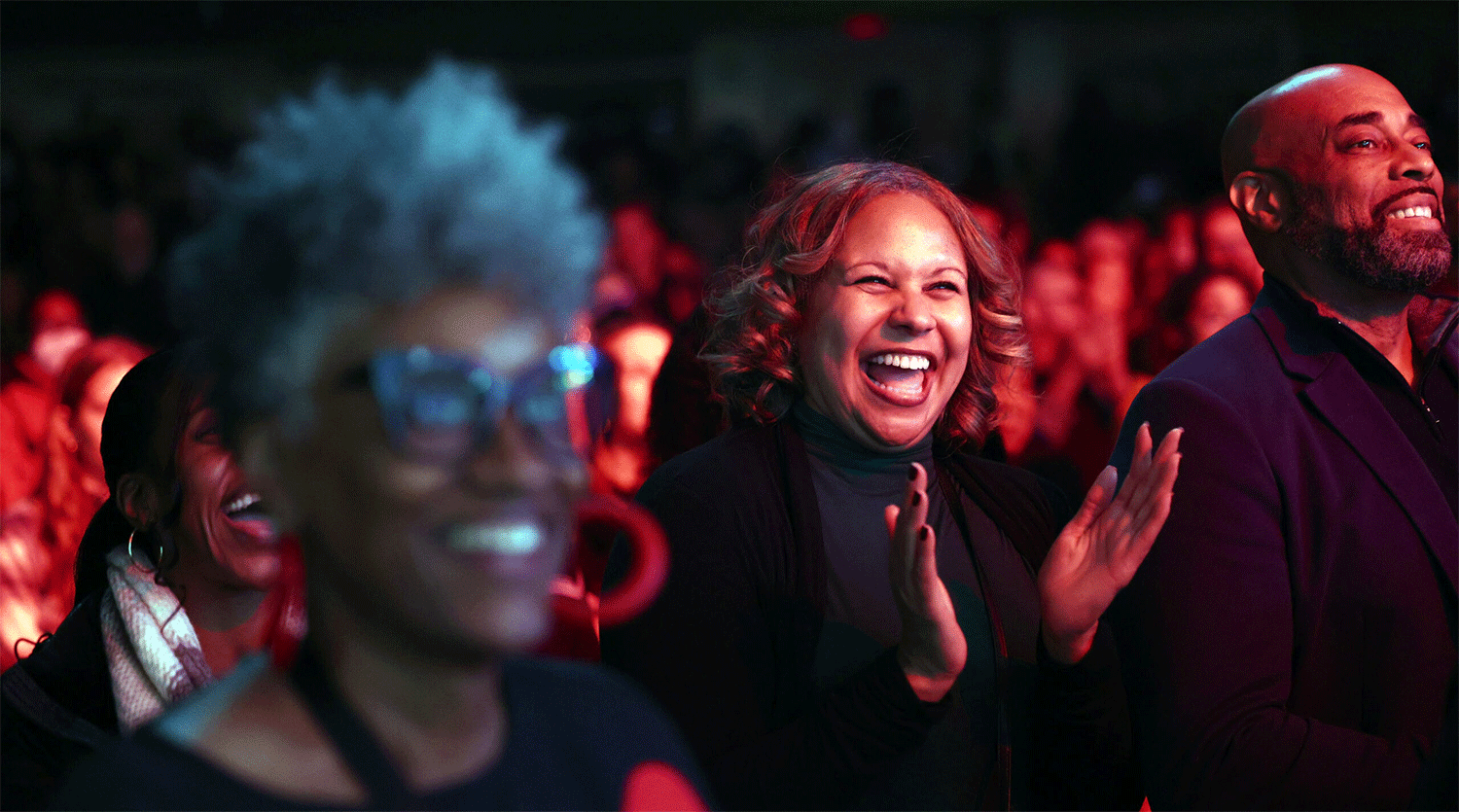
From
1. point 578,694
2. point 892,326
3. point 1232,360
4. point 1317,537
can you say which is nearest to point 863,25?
point 1232,360

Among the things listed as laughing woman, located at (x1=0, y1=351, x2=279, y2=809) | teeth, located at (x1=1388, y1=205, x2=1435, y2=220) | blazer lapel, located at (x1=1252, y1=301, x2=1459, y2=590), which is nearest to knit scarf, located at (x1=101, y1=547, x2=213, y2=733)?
laughing woman, located at (x1=0, y1=351, x2=279, y2=809)

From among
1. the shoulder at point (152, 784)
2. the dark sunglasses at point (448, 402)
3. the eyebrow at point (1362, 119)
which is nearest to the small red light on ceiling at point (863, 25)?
the eyebrow at point (1362, 119)

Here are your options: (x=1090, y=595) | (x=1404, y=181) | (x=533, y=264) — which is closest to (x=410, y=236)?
(x=533, y=264)

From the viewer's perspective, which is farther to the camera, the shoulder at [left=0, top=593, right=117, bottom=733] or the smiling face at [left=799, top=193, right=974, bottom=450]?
the smiling face at [left=799, top=193, right=974, bottom=450]

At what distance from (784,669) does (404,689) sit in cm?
91

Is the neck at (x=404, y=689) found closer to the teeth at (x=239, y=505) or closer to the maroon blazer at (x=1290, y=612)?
the teeth at (x=239, y=505)

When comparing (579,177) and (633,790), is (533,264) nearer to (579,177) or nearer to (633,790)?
(579,177)

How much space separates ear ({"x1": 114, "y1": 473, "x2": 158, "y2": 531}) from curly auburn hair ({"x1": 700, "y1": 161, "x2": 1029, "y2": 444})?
35.9 inches

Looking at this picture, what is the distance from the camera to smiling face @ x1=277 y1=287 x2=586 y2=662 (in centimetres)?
101

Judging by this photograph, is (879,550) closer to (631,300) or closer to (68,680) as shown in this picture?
(68,680)

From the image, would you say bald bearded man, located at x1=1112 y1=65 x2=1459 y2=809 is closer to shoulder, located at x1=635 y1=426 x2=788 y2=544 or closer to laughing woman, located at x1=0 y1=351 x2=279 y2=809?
shoulder, located at x1=635 y1=426 x2=788 y2=544

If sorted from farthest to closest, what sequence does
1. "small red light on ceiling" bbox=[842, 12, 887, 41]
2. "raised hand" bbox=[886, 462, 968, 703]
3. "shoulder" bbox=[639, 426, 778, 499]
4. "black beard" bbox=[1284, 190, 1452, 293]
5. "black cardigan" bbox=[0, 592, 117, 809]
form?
"small red light on ceiling" bbox=[842, 12, 887, 41] < "black beard" bbox=[1284, 190, 1452, 293] < "shoulder" bbox=[639, 426, 778, 499] < "black cardigan" bbox=[0, 592, 117, 809] < "raised hand" bbox=[886, 462, 968, 703]

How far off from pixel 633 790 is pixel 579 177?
0.55m

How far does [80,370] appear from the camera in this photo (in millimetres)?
3156
